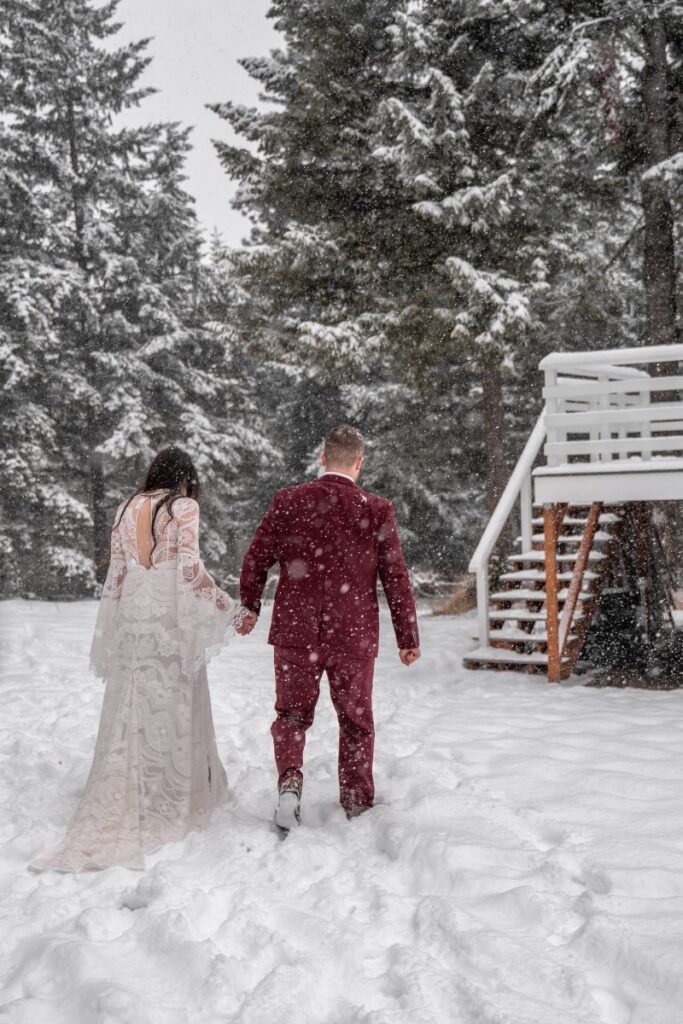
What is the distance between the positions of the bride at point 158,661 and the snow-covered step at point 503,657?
187 inches

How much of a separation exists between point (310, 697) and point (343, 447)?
1259mm

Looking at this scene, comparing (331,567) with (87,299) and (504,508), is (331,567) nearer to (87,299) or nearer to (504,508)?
(504,508)

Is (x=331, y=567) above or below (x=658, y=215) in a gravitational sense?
below

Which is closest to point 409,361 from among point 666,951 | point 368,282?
point 368,282

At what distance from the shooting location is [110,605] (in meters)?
4.66

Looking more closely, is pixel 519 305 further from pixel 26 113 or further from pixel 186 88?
pixel 26 113

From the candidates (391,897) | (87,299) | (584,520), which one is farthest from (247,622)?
(87,299)

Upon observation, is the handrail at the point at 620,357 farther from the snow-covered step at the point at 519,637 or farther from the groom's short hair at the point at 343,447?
the groom's short hair at the point at 343,447

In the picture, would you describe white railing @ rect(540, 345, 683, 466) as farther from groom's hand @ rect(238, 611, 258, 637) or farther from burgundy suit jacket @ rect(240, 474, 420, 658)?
groom's hand @ rect(238, 611, 258, 637)

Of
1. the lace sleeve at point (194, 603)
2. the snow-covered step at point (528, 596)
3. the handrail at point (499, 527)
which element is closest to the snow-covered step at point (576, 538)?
the handrail at point (499, 527)

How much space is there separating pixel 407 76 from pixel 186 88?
6.99m

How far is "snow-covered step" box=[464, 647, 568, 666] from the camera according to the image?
8797 millimetres

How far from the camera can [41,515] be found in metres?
20.2

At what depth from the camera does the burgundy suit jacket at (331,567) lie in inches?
175
